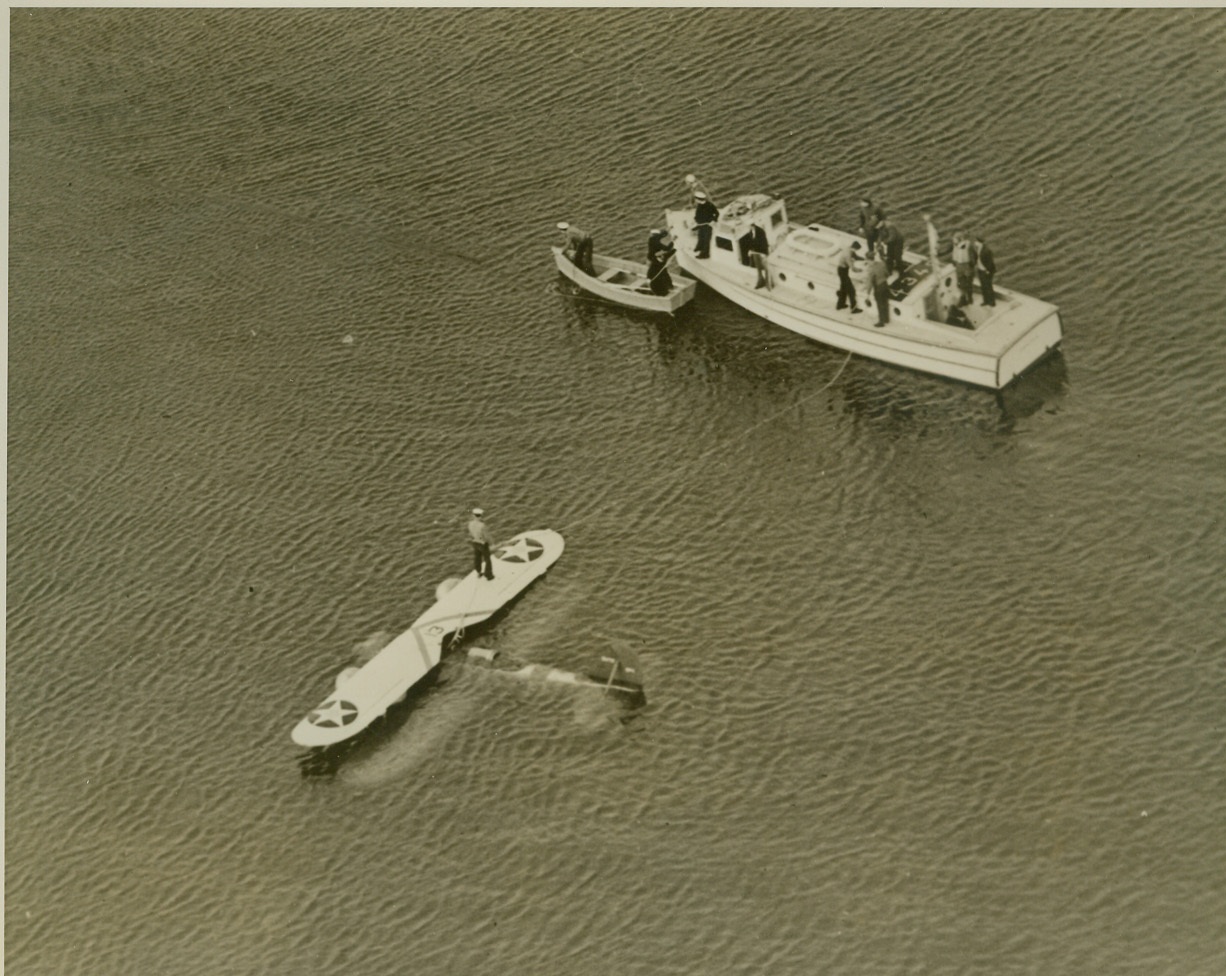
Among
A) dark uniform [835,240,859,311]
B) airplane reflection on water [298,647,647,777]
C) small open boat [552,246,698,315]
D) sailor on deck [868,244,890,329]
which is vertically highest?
small open boat [552,246,698,315]

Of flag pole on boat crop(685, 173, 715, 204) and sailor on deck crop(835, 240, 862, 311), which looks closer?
sailor on deck crop(835, 240, 862, 311)

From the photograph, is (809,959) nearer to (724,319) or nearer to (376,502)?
(376,502)

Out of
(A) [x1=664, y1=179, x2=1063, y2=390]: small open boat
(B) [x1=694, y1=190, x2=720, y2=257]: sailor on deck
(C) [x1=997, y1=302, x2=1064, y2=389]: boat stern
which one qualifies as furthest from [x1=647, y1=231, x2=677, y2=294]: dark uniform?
(C) [x1=997, y1=302, x2=1064, y2=389]: boat stern

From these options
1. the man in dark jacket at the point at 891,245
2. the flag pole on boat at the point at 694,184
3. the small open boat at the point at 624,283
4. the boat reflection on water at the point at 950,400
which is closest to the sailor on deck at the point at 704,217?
the flag pole on boat at the point at 694,184

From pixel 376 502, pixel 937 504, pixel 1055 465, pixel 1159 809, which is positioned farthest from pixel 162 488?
pixel 1159 809

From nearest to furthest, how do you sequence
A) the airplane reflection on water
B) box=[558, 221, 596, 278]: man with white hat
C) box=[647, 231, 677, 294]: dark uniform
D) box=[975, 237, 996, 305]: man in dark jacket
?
1. the airplane reflection on water
2. box=[975, 237, 996, 305]: man in dark jacket
3. box=[647, 231, 677, 294]: dark uniform
4. box=[558, 221, 596, 278]: man with white hat

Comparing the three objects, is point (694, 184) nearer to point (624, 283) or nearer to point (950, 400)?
point (624, 283)

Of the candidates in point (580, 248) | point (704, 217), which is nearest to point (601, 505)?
point (580, 248)

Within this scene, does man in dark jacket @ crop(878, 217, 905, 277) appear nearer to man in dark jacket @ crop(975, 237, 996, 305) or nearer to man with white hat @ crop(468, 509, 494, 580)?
man in dark jacket @ crop(975, 237, 996, 305)
